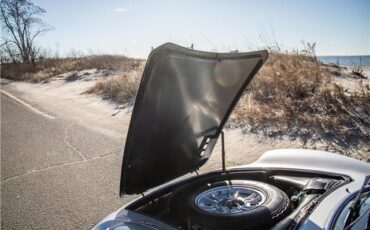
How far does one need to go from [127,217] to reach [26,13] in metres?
36.6

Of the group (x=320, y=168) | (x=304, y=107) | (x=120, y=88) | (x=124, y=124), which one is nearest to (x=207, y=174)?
(x=320, y=168)

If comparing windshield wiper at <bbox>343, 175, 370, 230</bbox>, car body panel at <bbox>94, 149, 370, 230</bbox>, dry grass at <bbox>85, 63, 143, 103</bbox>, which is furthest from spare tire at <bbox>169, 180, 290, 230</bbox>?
dry grass at <bbox>85, 63, 143, 103</bbox>

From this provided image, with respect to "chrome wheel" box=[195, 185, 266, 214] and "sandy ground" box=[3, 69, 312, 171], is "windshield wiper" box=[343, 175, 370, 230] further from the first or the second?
"sandy ground" box=[3, 69, 312, 171]

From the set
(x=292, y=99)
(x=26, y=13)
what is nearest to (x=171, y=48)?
(x=292, y=99)

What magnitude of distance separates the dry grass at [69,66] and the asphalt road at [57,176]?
1123 cm

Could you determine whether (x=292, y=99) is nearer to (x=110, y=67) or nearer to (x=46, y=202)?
(x=46, y=202)

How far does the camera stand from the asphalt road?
350 centimetres

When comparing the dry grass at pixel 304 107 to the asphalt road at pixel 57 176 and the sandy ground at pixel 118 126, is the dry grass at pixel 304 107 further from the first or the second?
the asphalt road at pixel 57 176

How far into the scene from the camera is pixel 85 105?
1152 cm

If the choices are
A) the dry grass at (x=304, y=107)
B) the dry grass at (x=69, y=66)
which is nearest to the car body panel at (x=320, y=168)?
the dry grass at (x=304, y=107)

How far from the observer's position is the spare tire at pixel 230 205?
163 cm

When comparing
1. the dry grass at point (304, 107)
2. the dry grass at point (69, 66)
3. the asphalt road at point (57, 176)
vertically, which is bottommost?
the asphalt road at point (57, 176)

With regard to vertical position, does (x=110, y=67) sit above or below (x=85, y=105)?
above

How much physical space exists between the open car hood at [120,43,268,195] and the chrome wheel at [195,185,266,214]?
34cm
